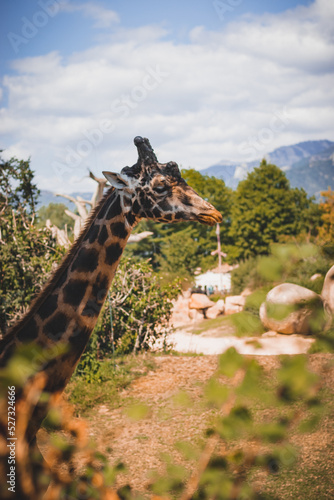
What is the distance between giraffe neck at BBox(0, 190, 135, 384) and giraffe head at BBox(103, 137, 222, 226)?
0.10 metres

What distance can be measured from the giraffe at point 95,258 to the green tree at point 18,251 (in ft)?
24.1

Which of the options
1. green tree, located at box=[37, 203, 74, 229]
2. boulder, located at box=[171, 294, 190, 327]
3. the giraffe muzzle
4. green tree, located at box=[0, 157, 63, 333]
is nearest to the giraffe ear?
the giraffe muzzle

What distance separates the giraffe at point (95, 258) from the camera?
2.77 m

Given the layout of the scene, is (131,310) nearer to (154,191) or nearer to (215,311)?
(154,191)

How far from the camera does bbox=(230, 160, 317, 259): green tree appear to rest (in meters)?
32.0

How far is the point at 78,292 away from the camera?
2.87 metres

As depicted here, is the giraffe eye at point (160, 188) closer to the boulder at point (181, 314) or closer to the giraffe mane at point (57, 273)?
the giraffe mane at point (57, 273)

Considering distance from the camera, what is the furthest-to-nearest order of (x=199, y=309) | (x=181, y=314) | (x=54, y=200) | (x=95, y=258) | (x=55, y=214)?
(x=54, y=200)
(x=55, y=214)
(x=199, y=309)
(x=181, y=314)
(x=95, y=258)

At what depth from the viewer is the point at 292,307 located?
105cm

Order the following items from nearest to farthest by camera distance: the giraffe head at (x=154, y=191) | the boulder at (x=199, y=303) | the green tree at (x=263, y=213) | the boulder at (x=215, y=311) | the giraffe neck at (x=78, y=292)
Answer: the giraffe neck at (x=78, y=292) < the giraffe head at (x=154, y=191) < the boulder at (x=215, y=311) < the boulder at (x=199, y=303) < the green tree at (x=263, y=213)

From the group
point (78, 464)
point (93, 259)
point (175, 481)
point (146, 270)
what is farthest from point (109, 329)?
point (175, 481)

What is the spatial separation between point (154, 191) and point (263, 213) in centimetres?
3014

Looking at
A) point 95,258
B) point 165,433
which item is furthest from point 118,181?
point 165,433

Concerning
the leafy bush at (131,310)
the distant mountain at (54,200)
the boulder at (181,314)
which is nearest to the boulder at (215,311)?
the boulder at (181,314)
